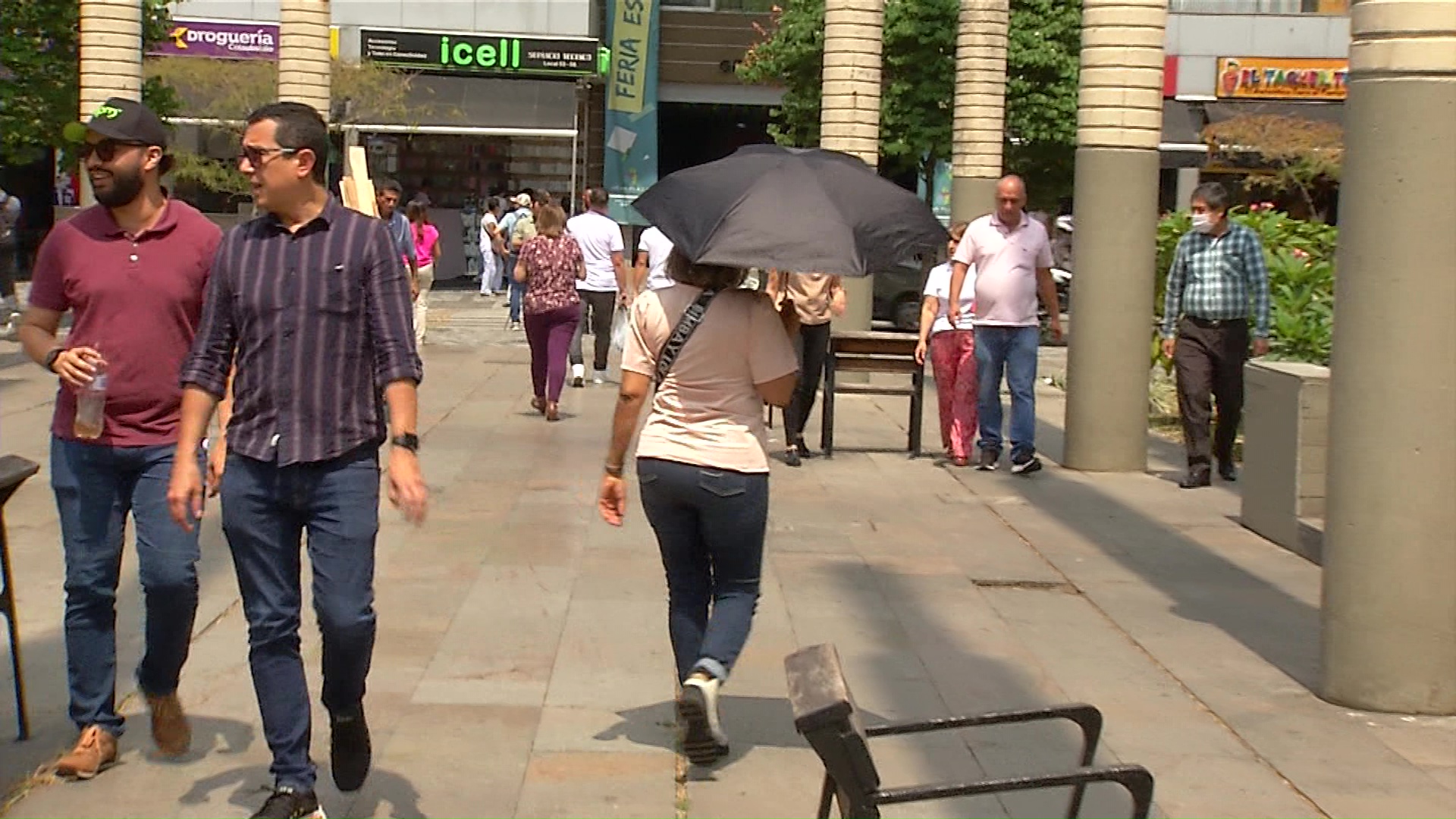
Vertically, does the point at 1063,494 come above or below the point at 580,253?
below

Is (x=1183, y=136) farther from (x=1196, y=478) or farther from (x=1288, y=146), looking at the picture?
(x=1196, y=478)

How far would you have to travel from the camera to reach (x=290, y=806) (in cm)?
497

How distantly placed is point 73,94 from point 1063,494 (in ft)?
49.4

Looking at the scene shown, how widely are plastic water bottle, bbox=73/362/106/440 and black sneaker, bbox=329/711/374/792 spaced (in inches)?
40.8

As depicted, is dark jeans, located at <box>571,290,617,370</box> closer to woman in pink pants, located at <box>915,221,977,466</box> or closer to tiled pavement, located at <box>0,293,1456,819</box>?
woman in pink pants, located at <box>915,221,977,466</box>

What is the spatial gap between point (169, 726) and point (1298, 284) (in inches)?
393

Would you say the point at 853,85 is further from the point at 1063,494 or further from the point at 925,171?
the point at 925,171

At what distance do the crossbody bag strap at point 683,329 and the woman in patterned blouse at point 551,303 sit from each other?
8875 mm

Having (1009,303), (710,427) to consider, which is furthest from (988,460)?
(710,427)

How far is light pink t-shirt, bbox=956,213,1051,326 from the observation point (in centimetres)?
1226

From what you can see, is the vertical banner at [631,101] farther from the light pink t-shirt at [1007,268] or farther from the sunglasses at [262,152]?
the sunglasses at [262,152]

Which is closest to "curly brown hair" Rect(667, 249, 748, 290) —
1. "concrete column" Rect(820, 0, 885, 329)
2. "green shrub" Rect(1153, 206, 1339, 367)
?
"green shrub" Rect(1153, 206, 1339, 367)

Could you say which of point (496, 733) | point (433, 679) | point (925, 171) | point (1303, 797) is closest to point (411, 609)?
point (433, 679)

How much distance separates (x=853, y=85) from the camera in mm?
17812
